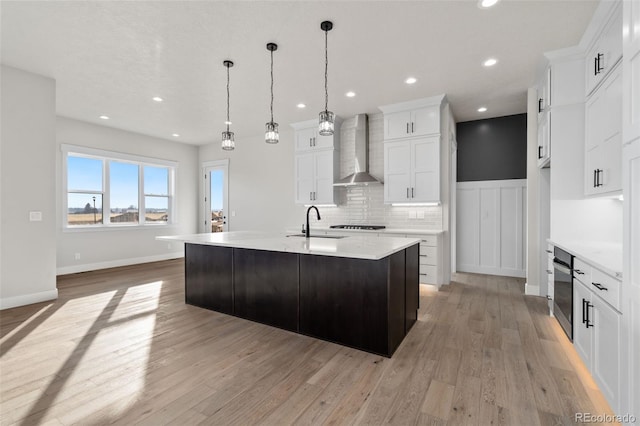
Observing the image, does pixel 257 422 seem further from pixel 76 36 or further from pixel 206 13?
pixel 76 36

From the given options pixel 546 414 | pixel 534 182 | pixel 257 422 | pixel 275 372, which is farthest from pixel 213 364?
pixel 534 182

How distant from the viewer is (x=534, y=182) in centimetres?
415

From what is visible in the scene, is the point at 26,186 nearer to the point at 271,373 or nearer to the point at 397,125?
the point at 271,373

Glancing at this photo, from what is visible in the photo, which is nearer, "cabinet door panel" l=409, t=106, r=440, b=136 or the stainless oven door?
the stainless oven door

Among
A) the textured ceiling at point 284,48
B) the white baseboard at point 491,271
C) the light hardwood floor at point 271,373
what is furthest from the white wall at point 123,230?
the white baseboard at point 491,271

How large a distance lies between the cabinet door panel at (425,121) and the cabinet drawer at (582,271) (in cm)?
282

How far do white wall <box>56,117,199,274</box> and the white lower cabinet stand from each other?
7.46 m

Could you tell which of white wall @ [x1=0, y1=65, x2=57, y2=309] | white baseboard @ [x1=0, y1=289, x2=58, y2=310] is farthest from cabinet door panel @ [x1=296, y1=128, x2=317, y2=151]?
white baseboard @ [x1=0, y1=289, x2=58, y2=310]

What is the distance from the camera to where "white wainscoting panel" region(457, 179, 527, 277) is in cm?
514

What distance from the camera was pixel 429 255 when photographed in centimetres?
447

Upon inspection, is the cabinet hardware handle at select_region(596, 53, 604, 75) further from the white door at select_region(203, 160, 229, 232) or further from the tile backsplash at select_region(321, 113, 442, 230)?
Answer: the white door at select_region(203, 160, 229, 232)

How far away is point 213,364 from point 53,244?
131 inches

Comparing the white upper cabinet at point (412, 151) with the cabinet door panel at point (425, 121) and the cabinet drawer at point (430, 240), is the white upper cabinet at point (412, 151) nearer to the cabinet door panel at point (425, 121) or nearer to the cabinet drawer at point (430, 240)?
the cabinet door panel at point (425, 121)

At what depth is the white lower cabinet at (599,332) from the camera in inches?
65.1
